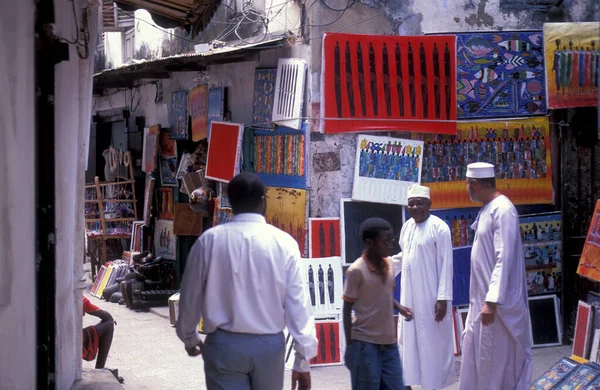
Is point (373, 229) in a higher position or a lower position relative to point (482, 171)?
lower

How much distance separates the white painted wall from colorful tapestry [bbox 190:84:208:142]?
20.7 feet

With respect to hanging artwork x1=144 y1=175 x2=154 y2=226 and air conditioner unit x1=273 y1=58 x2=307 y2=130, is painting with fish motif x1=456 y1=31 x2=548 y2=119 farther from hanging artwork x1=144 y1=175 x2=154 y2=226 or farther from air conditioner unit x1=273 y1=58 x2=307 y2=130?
hanging artwork x1=144 y1=175 x2=154 y2=226

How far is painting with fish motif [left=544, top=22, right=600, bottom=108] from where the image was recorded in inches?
326

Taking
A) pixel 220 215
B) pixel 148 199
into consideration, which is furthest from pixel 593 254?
pixel 148 199

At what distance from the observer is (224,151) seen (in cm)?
995

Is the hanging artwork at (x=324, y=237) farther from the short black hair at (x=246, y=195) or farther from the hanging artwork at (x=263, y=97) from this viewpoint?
the short black hair at (x=246, y=195)

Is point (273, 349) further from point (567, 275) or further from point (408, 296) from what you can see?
point (567, 275)

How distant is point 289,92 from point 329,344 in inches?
96.5

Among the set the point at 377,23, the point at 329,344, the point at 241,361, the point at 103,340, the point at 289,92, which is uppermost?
the point at 377,23

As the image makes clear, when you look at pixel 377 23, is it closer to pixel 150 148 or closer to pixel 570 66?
pixel 570 66

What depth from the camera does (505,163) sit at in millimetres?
8820

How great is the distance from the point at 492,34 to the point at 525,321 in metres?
3.66

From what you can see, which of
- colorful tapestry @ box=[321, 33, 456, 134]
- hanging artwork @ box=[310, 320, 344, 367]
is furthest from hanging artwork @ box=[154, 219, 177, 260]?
colorful tapestry @ box=[321, 33, 456, 134]

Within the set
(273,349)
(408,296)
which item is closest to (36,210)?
(273,349)
